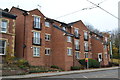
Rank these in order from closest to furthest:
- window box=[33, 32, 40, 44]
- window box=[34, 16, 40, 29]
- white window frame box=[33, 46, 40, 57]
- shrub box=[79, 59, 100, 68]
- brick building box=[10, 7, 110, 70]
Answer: brick building box=[10, 7, 110, 70]
white window frame box=[33, 46, 40, 57]
window box=[33, 32, 40, 44]
window box=[34, 16, 40, 29]
shrub box=[79, 59, 100, 68]

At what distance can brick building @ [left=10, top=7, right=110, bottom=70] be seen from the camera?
2734 cm

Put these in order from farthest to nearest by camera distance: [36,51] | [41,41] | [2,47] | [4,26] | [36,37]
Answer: [41,41]
[36,37]
[36,51]
[4,26]
[2,47]

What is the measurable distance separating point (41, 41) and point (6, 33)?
23.0 feet

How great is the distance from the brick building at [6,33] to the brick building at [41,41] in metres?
2.87

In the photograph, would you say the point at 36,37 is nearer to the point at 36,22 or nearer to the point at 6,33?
the point at 36,22

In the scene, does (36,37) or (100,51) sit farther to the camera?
(100,51)

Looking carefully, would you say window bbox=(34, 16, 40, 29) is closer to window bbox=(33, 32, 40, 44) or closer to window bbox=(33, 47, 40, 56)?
window bbox=(33, 32, 40, 44)

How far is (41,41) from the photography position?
29.0m

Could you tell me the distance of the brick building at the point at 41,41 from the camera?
89.7 ft

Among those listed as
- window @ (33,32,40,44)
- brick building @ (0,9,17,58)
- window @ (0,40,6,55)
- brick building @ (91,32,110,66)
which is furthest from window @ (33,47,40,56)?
brick building @ (91,32,110,66)

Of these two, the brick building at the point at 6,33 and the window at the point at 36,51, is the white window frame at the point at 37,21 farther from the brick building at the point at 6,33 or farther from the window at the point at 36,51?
the brick building at the point at 6,33

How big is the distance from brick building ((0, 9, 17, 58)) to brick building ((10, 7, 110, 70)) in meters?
2.87

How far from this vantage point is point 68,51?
99.8ft

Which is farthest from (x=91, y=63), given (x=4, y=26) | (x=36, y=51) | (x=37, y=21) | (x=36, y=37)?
(x=4, y=26)
